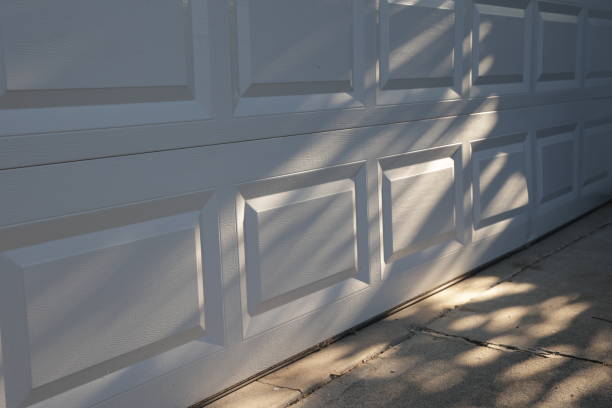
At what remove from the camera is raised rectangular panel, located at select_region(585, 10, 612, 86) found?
3.95 metres

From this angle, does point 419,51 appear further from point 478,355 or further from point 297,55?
point 478,355

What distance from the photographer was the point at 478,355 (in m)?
2.25

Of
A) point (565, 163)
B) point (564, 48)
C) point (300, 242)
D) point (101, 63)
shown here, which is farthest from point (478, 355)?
point (564, 48)

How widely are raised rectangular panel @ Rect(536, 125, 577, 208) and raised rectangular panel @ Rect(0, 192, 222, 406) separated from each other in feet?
7.15

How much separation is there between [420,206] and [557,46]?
1.43 metres

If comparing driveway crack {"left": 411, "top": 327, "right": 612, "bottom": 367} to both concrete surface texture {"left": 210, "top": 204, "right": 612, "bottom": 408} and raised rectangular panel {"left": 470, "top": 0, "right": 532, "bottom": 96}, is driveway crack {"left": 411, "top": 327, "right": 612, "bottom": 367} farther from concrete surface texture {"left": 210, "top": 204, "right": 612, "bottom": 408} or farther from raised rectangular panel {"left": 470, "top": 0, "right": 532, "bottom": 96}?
raised rectangular panel {"left": 470, "top": 0, "right": 532, "bottom": 96}

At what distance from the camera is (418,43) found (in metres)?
2.63

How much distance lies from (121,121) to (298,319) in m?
0.88

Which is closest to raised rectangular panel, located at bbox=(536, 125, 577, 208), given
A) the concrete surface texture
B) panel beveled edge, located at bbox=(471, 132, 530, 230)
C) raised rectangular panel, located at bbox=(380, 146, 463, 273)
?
panel beveled edge, located at bbox=(471, 132, 530, 230)

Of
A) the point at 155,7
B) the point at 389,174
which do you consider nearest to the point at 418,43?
the point at 389,174

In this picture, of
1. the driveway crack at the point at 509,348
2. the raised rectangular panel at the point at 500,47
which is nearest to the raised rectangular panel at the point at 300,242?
the driveway crack at the point at 509,348

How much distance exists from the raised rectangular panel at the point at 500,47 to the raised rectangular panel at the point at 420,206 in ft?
1.31

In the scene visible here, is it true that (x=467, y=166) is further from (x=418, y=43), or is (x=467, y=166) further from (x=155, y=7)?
(x=155, y=7)

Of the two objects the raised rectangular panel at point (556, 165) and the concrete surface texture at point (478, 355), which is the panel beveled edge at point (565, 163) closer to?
the raised rectangular panel at point (556, 165)
